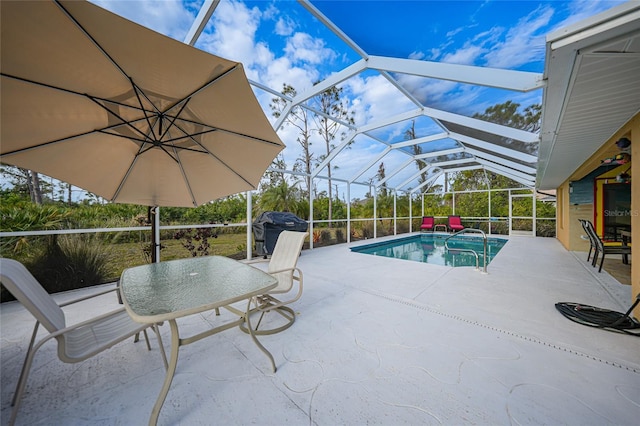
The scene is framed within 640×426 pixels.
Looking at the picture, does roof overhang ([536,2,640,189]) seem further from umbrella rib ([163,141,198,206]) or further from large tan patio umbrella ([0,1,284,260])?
umbrella rib ([163,141,198,206])

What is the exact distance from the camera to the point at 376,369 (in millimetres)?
1858

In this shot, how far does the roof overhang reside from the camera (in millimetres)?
1394

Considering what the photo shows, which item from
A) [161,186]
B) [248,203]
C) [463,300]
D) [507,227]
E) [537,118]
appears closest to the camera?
[161,186]

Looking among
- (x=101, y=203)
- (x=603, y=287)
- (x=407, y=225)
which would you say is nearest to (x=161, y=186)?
(x=101, y=203)

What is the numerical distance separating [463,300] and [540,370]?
4.72 ft

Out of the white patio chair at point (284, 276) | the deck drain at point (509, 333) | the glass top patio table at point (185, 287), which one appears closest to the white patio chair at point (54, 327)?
the glass top patio table at point (185, 287)

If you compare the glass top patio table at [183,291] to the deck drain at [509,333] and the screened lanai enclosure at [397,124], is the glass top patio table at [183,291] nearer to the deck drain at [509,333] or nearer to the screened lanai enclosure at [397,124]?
the screened lanai enclosure at [397,124]

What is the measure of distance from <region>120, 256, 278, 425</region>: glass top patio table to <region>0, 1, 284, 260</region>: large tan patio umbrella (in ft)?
3.76

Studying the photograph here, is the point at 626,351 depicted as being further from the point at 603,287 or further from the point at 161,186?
the point at 161,186

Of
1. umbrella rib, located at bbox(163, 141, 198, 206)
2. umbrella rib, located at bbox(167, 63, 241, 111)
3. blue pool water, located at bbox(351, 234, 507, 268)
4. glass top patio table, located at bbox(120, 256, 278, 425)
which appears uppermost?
umbrella rib, located at bbox(167, 63, 241, 111)

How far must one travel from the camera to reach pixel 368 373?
181 cm

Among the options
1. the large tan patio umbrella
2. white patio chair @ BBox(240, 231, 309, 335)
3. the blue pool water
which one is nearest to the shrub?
the large tan patio umbrella

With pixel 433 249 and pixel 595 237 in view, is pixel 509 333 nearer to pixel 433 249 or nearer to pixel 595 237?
pixel 595 237

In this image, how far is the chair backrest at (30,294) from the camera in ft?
3.88
